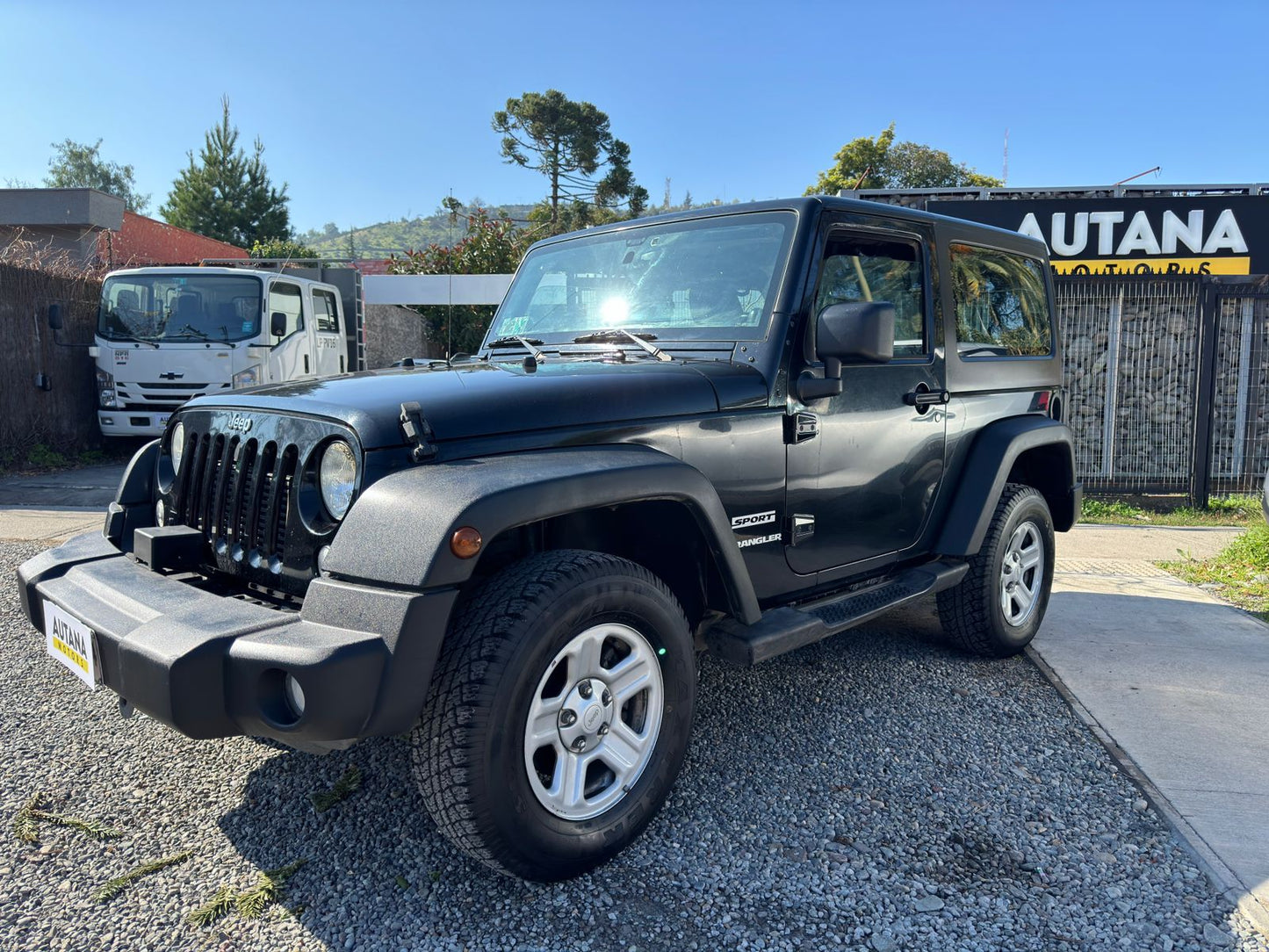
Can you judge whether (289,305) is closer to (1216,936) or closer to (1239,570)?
(1239,570)

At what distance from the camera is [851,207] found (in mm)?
3352

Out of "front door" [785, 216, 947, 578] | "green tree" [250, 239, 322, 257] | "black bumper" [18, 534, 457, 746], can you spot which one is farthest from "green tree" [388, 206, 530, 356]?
"black bumper" [18, 534, 457, 746]

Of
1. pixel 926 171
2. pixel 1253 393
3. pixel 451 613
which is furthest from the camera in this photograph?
pixel 926 171

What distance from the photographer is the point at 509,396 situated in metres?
A: 2.50

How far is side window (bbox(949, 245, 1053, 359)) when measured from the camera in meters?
3.95

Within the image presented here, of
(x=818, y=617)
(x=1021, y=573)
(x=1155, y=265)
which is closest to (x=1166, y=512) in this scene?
(x=1155, y=265)

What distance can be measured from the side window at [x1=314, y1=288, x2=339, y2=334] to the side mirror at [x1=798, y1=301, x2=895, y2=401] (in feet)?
31.7

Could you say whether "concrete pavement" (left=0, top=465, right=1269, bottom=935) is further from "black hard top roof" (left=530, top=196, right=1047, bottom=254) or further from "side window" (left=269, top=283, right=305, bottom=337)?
"side window" (left=269, top=283, right=305, bottom=337)

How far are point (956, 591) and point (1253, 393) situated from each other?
22.0 ft

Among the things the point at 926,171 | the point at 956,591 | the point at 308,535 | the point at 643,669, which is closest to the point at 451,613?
the point at 308,535

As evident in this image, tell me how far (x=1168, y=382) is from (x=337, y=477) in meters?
9.10

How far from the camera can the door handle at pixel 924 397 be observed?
3576 millimetres

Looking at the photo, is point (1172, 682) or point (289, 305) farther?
point (289, 305)

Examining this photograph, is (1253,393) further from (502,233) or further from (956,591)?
(502,233)
